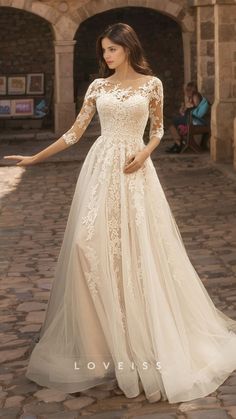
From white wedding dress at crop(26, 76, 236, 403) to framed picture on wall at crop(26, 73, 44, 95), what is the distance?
20.1 metres

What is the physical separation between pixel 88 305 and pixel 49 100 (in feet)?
66.9

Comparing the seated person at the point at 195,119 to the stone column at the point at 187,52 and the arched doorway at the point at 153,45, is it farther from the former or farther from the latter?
the arched doorway at the point at 153,45

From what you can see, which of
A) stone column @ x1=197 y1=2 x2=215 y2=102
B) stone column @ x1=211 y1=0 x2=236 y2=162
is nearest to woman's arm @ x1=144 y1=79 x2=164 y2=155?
stone column @ x1=211 y1=0 x2=236 y2=162

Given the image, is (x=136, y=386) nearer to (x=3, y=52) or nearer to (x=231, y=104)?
(x=231, y=104)

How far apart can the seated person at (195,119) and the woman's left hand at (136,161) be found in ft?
40.4

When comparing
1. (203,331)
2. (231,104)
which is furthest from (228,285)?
(231,104)

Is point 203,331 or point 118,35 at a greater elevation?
point 118,35

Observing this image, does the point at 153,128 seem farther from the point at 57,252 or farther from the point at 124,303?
the point at 57,252

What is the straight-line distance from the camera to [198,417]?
4.38 m

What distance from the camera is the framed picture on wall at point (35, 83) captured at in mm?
24969

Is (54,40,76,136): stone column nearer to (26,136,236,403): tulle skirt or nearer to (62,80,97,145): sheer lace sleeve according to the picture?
(62,80,97,145): sheer lace sleeve

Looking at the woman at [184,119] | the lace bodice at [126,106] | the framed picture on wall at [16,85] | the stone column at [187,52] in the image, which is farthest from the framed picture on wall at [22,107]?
the lace bodice at [126,106]

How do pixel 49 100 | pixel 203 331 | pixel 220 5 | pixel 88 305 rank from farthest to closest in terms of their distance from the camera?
1. pixel 49 100
2. pixel 220 5
3. pixel 203 331
4. pixel 88 305

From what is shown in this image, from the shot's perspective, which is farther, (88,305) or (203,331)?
(203,331)
